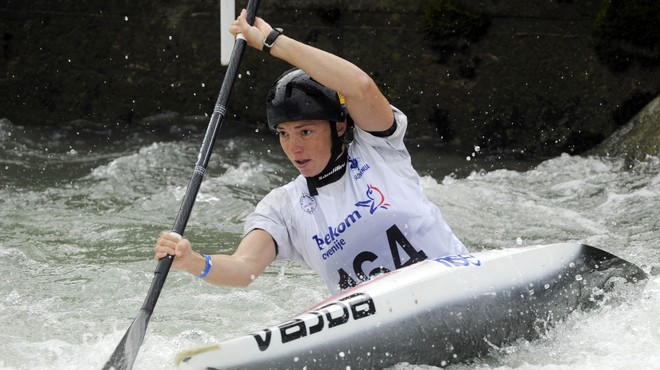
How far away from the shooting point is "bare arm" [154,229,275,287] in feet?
14.1

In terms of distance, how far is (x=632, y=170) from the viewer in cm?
909

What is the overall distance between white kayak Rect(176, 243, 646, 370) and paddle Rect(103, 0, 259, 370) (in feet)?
1.90

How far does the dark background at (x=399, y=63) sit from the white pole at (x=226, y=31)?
5045 mm

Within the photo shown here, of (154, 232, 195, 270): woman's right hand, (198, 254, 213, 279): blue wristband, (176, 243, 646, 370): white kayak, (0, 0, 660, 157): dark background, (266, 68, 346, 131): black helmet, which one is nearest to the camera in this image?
(176, 243, 646, 370): white kayak

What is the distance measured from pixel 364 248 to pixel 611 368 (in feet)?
3.68

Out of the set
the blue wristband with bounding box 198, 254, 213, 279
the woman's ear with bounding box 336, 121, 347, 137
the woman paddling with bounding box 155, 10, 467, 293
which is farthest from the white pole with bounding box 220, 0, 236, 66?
the blue wristband with bounding box 198, 254, 213, 279

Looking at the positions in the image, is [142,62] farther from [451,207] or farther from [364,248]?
[364,248]

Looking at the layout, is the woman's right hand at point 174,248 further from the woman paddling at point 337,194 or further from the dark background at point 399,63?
the dark background at point 399,63

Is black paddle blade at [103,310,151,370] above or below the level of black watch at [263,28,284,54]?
below

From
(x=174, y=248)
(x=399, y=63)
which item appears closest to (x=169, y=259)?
(x=174, y=248)

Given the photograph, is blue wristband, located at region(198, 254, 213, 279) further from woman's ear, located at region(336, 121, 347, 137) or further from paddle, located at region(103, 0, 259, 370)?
woman's ear, located at region(336, 121, 347, 137)

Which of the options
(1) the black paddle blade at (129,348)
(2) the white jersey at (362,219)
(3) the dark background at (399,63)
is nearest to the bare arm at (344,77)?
(2) the white jersey at (362,219)

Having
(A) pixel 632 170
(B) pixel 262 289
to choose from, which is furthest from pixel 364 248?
(A) pixel 632 170

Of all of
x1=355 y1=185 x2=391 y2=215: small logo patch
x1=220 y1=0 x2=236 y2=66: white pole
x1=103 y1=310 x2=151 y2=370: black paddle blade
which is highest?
x1=220 y1=0 x2=236 y2=66: white pole
